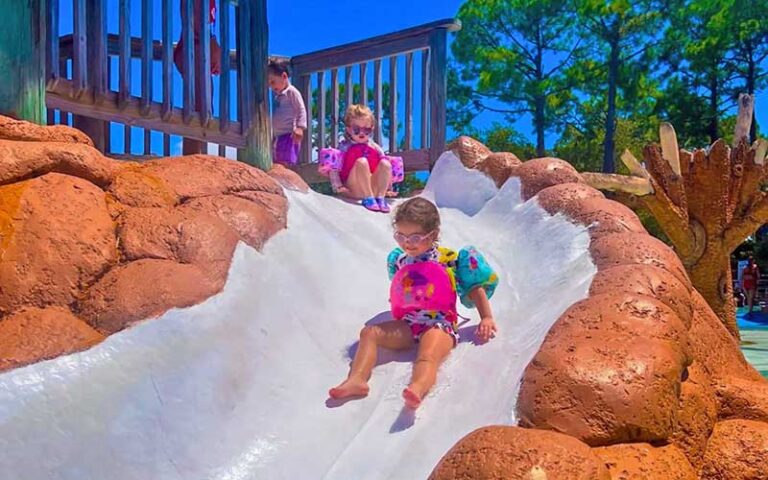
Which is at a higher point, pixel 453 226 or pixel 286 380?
pixel 453 226

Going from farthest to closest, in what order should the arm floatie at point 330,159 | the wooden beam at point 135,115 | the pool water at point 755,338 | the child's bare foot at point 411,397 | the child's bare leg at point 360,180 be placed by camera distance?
the pool water at point 755,338, the arm floatie at point 330,159, the child's bare leg at point 360,180, the wooden beam at point 135,115, the child's bare foot at point 411,397

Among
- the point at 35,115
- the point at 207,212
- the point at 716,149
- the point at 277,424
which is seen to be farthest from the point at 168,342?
the point at 716,149

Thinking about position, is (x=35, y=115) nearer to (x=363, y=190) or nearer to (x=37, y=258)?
(x=37, y=258)

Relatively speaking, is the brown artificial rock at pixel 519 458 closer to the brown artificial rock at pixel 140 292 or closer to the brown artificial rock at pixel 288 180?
the brown artificial rock at pixel 140 292

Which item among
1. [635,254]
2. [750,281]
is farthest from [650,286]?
[750,281]

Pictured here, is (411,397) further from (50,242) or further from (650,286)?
(50,242)

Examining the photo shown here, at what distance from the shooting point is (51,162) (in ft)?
10.5

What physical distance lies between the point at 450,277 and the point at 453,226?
177 cm

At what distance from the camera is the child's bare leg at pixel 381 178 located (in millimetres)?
5422

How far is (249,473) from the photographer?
8.75 ft

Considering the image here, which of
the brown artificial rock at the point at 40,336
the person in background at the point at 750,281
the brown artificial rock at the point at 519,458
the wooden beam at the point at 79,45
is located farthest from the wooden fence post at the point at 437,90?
the person in background at the point at 750,281

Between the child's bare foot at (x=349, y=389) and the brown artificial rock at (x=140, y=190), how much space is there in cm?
116

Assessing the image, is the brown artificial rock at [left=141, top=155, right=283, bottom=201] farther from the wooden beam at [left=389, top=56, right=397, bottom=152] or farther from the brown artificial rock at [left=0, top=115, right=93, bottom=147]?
the wooden beam at [left=389, top=56, right=397, bottom=152]

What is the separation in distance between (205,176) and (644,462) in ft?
7.88
